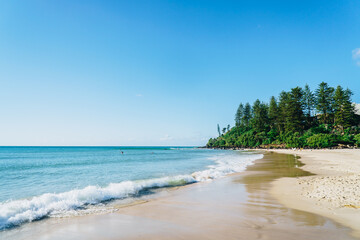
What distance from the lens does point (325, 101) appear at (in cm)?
6147

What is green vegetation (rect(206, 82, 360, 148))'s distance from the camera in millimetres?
50469

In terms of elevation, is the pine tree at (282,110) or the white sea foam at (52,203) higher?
the pine tree at (282,110)

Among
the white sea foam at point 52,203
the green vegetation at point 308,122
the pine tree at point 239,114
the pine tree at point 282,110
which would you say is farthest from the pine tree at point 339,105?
the white sea foam at point 52,203

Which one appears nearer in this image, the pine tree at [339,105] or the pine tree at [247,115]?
the pine tree at [339,105]

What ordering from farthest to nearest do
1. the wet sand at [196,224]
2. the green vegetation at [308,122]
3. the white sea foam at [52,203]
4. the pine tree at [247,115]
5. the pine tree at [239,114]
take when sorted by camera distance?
the pine tree at [239,114] < the pine tree at [247,115] < the green vegetation at [308,122] < the white sea foam at [52,203] < the wet sand at [196,224]

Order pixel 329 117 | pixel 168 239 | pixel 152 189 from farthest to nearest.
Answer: pixel 329 117 → pixel 152 189 → pixel 168 239

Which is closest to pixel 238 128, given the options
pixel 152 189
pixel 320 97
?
pixel 320 97

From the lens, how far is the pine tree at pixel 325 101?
61.0 metres

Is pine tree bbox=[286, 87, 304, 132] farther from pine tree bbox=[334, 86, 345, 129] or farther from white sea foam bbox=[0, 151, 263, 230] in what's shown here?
white sea foam bbox=[0, 151, 263, 230]

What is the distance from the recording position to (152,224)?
5578 mm

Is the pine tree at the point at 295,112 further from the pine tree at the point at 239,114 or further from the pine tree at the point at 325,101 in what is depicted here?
the pine tree at the point at 239,114

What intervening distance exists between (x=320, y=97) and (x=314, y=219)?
72479 millimetres

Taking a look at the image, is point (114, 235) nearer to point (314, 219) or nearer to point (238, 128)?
point (314, 219)

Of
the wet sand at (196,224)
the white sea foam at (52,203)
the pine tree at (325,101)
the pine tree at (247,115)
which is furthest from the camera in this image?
the pine tree at (247,115)
